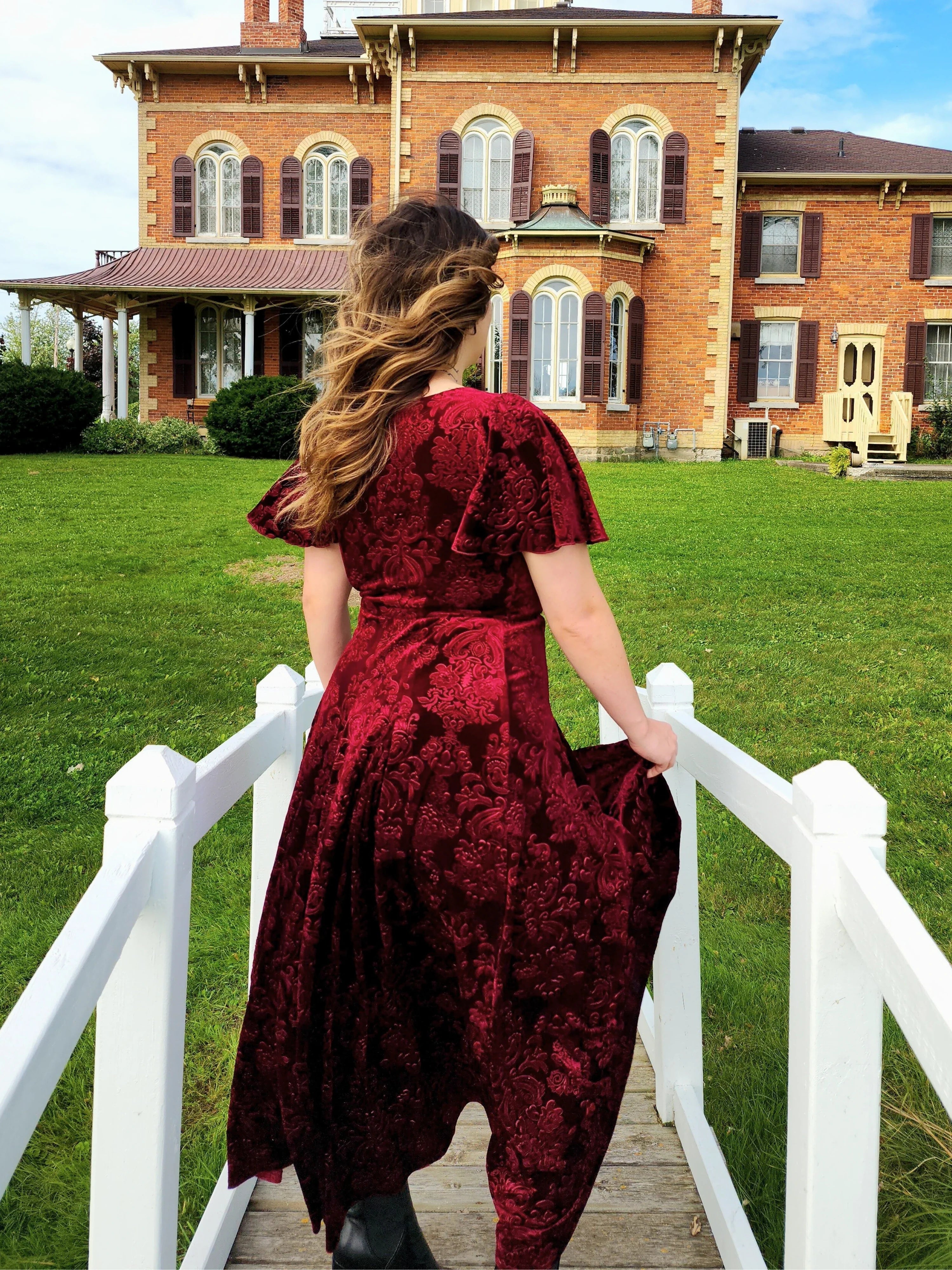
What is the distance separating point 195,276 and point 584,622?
22164 mm

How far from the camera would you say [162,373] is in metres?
23.3

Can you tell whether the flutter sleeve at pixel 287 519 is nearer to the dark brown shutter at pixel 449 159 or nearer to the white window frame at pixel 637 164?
the dark brown shutter at pixel 449 159

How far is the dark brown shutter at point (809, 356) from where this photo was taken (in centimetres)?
2303

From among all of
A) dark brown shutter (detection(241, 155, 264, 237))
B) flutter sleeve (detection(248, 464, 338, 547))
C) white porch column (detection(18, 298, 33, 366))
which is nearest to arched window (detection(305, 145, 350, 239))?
dark brown shutter (detection(241, 155, 264, 237))

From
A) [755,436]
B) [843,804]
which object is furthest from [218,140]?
[843,804]

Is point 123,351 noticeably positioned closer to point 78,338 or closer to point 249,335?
point 78,338

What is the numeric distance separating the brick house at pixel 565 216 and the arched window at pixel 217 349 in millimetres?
58

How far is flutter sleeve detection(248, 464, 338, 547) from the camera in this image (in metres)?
2.15

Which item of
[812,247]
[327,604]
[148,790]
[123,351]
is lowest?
[148,790]

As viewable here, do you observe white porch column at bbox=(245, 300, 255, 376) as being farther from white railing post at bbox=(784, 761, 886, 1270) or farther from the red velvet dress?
white railing post at bbox=(784, 761, 886, 1270)

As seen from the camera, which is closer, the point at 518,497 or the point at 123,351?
the point at 518,497

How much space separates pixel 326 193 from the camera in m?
22.9

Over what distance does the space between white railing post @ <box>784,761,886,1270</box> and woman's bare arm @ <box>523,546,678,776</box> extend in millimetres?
478

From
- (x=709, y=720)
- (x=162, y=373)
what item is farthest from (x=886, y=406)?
(x=709, y=720)
